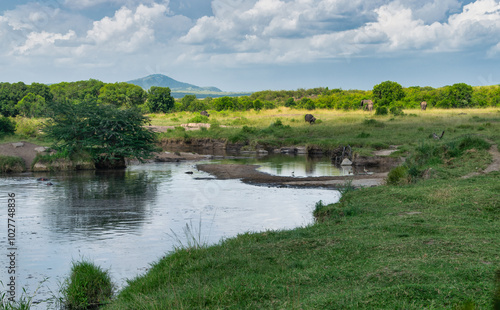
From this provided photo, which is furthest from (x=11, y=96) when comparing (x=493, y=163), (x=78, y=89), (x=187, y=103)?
(x=493, y=163)

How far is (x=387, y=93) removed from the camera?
60.9 metres

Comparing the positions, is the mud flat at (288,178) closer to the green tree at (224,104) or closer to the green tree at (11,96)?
the green tree at (11,96)

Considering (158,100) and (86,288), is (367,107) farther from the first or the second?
(86,288)

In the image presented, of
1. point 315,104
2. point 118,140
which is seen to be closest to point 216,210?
point 118,140

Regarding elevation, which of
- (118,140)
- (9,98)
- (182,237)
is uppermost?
(9,98)

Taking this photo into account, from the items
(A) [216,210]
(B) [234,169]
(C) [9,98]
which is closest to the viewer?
(A) [216,210]

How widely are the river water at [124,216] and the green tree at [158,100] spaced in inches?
1836

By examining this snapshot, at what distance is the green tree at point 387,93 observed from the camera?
5909 centimetres

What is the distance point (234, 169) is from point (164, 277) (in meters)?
17.4

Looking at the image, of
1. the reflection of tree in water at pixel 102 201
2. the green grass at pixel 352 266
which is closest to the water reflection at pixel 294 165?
the reflection of tree in water at pixel 102 201

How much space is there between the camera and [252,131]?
39625 millimetres

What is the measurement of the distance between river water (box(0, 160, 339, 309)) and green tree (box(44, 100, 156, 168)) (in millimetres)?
2198

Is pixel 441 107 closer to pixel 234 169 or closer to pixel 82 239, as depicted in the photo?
pixel 234 169

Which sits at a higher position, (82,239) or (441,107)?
(441,107)
